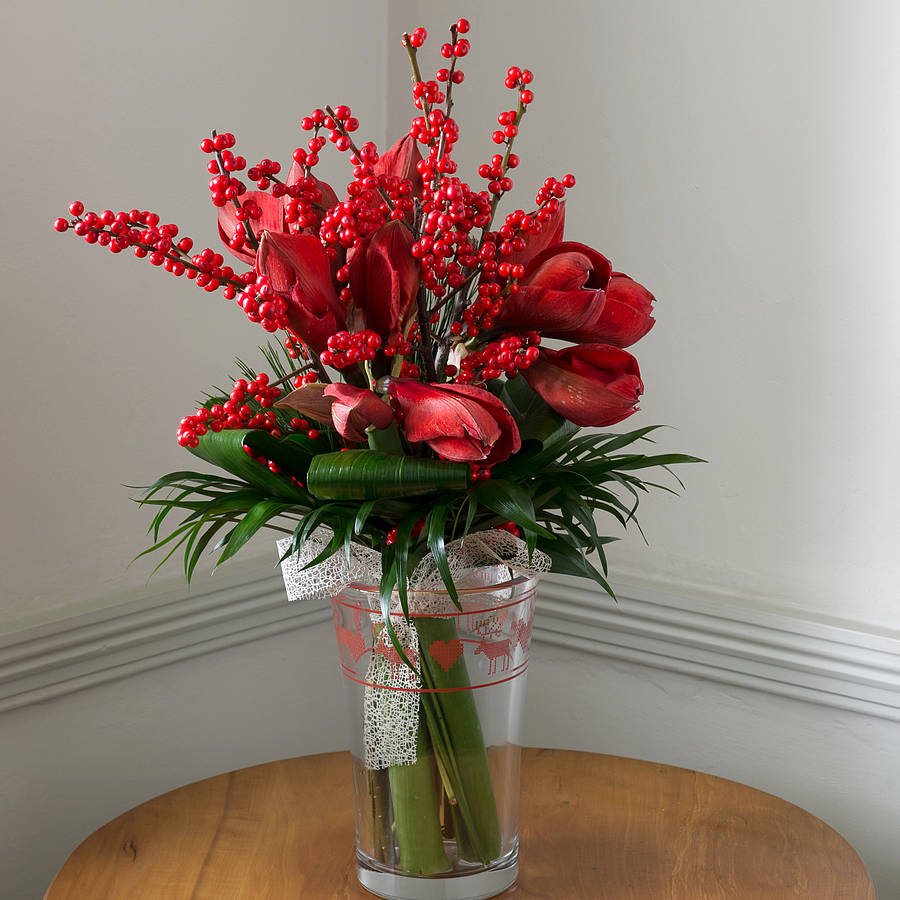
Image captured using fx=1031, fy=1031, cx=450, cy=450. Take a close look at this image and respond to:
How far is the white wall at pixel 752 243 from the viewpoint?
1.07m

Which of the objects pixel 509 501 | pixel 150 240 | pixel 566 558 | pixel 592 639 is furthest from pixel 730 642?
pixel 150 240

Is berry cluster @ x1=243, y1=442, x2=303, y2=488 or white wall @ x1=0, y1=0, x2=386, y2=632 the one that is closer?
berry cluster @ x1=243, y1=442, x2=303, y2=488

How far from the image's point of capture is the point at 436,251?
62cm

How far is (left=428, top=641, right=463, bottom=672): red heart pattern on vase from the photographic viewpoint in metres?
0.72

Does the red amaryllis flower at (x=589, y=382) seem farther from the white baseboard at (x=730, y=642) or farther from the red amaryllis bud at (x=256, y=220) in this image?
the white baseboard at (x=730, y=642)

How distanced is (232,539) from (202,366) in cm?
58

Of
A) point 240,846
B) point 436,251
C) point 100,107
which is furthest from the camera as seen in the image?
point 100,107

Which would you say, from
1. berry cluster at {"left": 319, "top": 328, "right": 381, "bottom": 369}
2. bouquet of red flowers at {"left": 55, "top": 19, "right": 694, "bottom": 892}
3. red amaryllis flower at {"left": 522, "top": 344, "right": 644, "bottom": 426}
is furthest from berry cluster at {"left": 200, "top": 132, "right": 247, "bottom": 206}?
red amaryllis flower at {"left": 522, "top": 344, "right": 644, "bottom": 426}

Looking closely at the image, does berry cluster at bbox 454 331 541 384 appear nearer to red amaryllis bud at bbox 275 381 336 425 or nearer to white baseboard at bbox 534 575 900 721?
red amaryllis bud at bbox 275 381 336 425

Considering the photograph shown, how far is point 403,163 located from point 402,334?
0.11 metres

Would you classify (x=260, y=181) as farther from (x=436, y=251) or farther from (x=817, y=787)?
(x=817, y=787)

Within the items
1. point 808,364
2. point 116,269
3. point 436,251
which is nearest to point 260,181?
point 436,251

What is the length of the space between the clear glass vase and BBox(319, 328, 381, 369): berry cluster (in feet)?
0.60

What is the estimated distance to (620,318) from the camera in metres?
0.67
